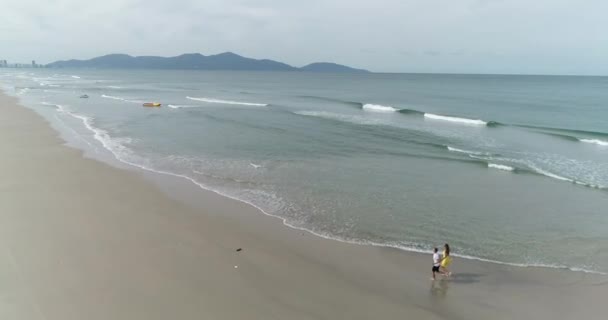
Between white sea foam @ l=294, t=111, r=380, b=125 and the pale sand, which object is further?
white sea foam @ l=294, t=111, r=380, b=125

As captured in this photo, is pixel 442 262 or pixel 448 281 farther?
pixel 442 262

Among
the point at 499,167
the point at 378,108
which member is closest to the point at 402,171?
the point at 499,167

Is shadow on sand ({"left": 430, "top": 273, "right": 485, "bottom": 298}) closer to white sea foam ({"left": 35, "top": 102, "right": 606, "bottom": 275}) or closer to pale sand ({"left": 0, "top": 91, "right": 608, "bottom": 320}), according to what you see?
pale sand ({"left": 0, "top": 91, "right": 608, "bottom": 320})

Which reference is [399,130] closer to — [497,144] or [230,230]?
[497,144]

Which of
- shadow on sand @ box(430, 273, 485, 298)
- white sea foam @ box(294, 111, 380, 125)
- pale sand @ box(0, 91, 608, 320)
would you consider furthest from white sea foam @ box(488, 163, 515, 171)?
white sea foam @ box(294, 111, 380, 125)

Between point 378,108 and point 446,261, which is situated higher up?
point 378,108

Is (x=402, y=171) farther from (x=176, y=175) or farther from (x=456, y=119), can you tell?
(x=456, y=119)

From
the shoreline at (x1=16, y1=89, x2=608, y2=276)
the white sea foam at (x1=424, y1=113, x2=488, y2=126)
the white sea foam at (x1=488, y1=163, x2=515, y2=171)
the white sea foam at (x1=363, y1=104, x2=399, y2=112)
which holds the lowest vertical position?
the shoreline at (x1=16, y1=89, x2=608, y2=276)

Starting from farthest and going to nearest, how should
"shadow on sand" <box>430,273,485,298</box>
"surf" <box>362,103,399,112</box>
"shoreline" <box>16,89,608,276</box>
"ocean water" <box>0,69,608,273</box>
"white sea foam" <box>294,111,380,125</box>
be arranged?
"surf" <box>362,103,399,112</box> < "white sea foam" <box>294,111,380,125</box> < "ocean water" <box>0,69,608,273</box> < "shoreline" <box>16,89,608,276</box> < "shadow on sand" <box>430,273,485,298</box>

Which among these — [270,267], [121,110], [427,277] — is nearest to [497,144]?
[427,277]
